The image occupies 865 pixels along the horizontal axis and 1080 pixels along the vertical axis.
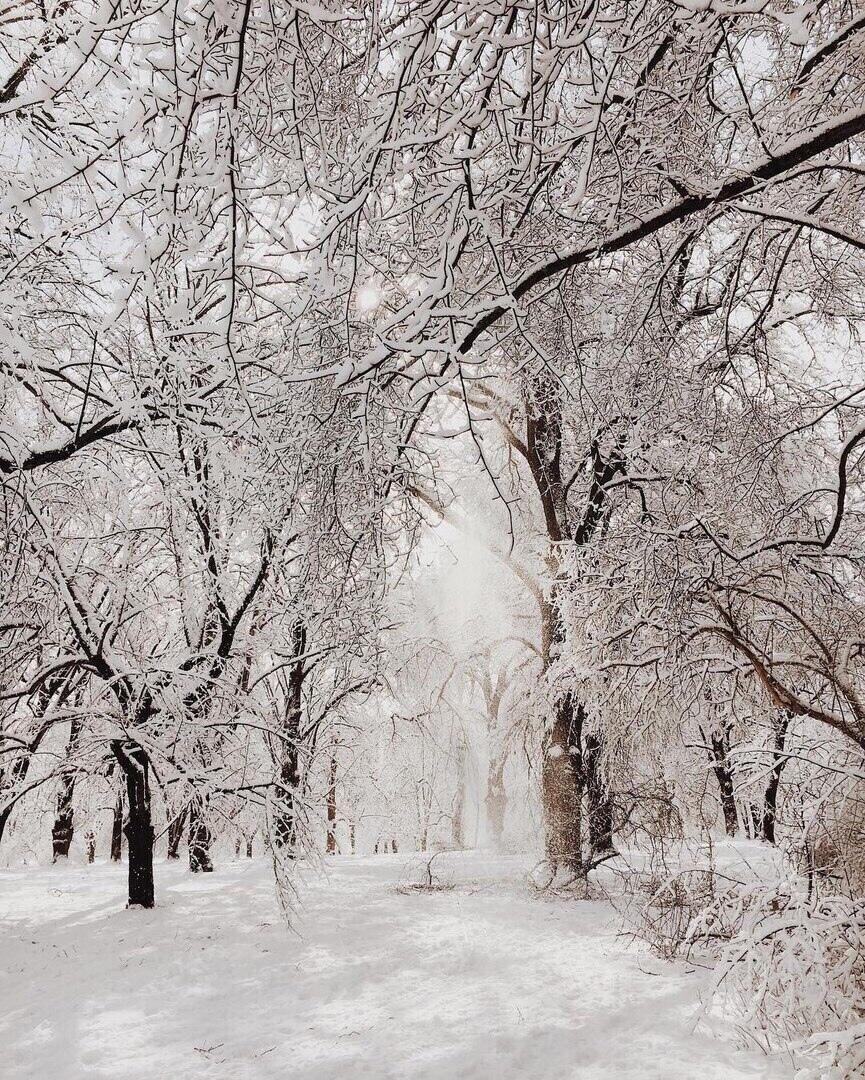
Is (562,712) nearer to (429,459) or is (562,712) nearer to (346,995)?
(346,995)

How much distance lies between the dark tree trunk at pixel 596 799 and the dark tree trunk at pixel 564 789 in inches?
6.6

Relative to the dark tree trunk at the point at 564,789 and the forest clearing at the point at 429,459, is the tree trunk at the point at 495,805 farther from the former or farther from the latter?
the forest clearing at the point at 429,459

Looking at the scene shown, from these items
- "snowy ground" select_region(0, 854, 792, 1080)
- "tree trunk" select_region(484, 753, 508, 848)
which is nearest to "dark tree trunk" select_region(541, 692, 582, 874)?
"snowy ground" select_region(0, 854, 792, 1080)

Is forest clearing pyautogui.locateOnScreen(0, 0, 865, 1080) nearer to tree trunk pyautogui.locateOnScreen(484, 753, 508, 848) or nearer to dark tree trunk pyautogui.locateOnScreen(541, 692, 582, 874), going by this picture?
dark tree trunk pyautogui.locateOnScreen(541, 692, 582, 874)

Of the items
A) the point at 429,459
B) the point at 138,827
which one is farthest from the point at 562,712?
the point at 429,459

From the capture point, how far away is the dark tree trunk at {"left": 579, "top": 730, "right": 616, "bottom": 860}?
29.2 feet

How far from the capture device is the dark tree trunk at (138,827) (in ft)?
24.6

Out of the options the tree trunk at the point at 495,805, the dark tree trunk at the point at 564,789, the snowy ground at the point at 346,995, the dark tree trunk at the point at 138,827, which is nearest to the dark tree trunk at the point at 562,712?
the dark tree trunk at the point at 564,789

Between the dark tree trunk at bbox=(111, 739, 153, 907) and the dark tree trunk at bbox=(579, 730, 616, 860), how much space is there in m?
5.13

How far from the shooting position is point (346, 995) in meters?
5.36

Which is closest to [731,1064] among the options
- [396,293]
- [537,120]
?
[396,293]

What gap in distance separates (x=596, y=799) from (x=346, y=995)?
492 centimetres

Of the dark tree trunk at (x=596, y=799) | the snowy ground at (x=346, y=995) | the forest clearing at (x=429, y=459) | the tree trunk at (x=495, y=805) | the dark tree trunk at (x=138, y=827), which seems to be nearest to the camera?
the forest clearing at (x=429, y=459)

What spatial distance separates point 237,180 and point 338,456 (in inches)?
43.3
